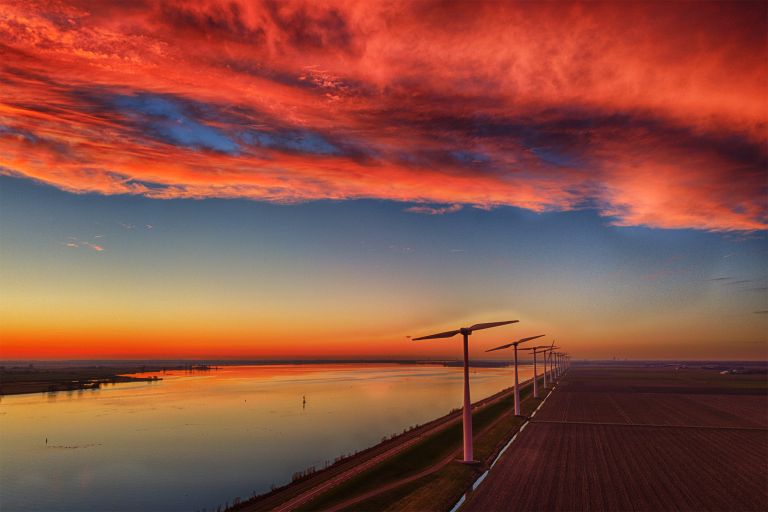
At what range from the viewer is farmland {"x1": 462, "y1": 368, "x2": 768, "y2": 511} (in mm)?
40375

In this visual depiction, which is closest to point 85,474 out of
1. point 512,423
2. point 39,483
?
point 39,483

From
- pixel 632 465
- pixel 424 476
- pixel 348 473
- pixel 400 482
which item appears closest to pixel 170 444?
pixel 348 473

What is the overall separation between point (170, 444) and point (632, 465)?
70740mm

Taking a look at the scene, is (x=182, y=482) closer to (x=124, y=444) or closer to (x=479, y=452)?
(x=124, y=444)

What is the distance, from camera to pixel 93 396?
164 meters

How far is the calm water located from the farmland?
29658 millimetres

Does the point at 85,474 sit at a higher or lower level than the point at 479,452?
lower

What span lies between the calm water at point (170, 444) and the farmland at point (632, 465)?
2966 centimetres

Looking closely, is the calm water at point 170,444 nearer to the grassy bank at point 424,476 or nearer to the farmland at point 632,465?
the grassy bank at point 424,476

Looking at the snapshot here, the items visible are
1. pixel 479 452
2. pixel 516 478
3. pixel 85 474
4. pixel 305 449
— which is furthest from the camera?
pixel 305 449

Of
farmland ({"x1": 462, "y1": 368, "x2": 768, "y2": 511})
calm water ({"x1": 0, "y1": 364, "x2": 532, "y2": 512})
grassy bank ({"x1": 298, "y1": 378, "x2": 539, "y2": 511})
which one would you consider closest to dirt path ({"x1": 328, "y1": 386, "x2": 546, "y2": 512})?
grassy bank ({"x1": 298, "y1": 378, "x2": 539, "y2": 511})

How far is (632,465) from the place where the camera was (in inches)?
2045

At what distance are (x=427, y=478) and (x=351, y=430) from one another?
4978 centimetres

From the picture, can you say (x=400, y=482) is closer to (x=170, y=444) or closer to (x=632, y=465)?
(x=632, y=465)
